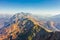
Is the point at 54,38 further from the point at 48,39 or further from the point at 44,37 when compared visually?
the point at 44,37

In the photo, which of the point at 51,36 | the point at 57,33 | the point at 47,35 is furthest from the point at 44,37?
the point at 57,33

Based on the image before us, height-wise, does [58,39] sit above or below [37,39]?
above

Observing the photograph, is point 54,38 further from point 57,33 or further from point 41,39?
point 41,39

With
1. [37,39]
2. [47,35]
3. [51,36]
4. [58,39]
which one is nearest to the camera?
[58,39]

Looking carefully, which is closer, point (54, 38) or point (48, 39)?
point (54, 38)

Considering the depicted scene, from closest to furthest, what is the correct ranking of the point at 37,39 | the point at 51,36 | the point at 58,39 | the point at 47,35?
the point at 58,39
the point at 51,36
the point at 47,35
the point at 37,39

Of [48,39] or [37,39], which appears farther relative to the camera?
[37,39]

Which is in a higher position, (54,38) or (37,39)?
(54,38)

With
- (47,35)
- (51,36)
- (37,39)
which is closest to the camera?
(51,36)

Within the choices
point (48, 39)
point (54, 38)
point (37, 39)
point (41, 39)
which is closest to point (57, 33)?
point (54, 38)
